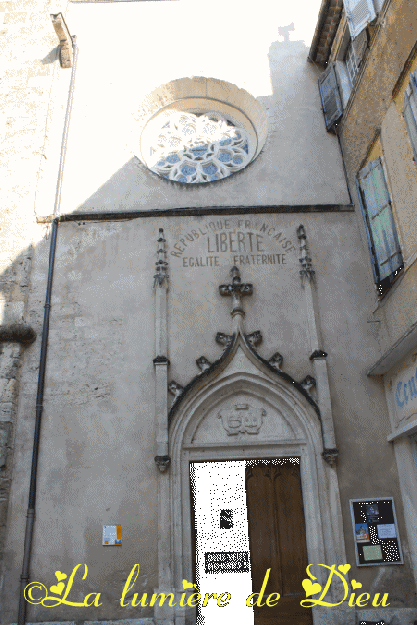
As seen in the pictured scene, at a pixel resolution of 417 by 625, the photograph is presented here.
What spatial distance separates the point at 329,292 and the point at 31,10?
727 centimetres

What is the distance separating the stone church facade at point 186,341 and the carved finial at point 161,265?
45 mm

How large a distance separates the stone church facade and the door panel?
0.07 feet

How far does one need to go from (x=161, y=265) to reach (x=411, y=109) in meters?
3.43

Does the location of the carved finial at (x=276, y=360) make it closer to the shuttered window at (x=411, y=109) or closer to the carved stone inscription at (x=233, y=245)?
the carved stone inscription at (x=233, y=245)

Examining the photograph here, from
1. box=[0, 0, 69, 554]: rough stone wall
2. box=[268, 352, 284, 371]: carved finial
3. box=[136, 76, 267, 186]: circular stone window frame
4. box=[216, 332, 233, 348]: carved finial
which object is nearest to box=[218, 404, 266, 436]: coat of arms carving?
box=[268, 352, 284, 371]: carved finial

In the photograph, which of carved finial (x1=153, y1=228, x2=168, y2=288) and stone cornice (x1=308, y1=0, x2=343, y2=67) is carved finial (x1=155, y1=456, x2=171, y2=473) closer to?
carved finial (x1=153, y1=228, x2=168, y2=288)

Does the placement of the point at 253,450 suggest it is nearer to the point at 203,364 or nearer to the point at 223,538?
the point at 203,364

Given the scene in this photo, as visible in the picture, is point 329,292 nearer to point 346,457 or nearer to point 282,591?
Answer: point 346,457

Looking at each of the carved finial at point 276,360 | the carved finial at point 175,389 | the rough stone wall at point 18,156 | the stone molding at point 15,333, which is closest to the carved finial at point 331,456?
the carved finial at point 276,360

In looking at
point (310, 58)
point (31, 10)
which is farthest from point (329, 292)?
point (31, 10)

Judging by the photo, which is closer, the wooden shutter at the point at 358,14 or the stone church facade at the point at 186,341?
the stone church facade at the point at 186,341

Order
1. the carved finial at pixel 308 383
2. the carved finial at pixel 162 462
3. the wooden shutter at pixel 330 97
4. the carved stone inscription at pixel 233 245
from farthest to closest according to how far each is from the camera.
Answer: the wooden shutter at pixel 330 97
the carved stone inscription at pixel 233 245
the carved finial at pixel 308 383
the carved finial at pixel 162 462

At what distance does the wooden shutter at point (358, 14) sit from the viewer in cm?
681

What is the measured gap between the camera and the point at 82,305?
22.4 ft
